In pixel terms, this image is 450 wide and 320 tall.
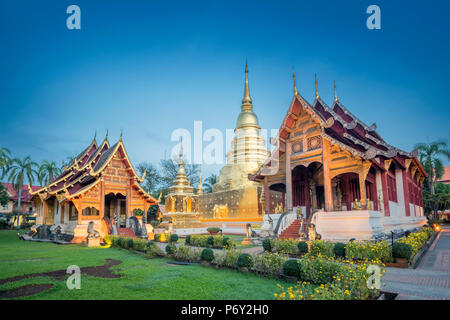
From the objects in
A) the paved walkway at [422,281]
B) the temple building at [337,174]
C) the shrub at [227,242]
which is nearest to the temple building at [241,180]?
the temple building at [337,174]

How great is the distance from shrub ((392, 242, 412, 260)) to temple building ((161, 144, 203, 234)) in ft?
71.6

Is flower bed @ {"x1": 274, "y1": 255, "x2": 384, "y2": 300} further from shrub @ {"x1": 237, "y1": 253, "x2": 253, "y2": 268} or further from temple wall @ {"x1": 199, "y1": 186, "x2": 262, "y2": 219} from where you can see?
temple wall @ {"x1": 199, "y1": 186, "x2": 262, "y2": 219}

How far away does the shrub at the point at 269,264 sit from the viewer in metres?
7.57

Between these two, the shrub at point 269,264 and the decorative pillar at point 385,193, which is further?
the decorative pillar at point 385,193

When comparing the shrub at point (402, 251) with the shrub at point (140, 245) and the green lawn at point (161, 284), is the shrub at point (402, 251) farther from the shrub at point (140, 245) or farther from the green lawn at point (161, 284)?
the shrub at point (140, 245)

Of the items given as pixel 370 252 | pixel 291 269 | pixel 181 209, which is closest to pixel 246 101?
pixel 181 209

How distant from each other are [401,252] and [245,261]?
16.7 feet

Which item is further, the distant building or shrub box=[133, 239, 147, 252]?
the distant building

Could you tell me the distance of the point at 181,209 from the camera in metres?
30.6

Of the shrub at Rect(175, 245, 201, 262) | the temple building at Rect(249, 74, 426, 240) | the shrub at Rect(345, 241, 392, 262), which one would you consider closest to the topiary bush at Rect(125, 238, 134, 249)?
the shrub at Rect(175, 245, 201, 262)

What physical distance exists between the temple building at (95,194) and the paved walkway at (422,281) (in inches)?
675

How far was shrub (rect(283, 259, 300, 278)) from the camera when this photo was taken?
7162mm
